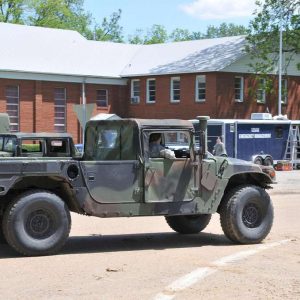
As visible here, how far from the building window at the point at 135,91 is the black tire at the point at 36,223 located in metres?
39.8

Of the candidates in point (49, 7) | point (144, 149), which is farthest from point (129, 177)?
point (49, 7)

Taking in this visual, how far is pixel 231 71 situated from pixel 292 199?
2466 centimetres

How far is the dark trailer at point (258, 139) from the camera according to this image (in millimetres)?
34625

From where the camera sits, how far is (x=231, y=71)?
44.8m

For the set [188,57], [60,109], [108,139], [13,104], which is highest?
[188,57]

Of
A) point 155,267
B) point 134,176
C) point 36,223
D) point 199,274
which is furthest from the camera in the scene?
point 134,176

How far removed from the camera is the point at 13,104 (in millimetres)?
45281

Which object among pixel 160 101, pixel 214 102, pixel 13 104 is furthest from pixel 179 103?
pixel 13 104

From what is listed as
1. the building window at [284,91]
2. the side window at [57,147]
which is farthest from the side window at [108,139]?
the building window at [284,91]

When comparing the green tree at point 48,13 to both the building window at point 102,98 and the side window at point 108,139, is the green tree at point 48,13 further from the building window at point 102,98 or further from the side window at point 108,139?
the side window at point 108,139

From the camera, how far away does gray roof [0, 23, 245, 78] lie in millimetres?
45344

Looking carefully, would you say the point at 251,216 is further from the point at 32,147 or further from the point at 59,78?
the point at 59,78

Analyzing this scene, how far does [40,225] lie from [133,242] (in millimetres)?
2051

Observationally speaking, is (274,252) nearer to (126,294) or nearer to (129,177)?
(129,177)
